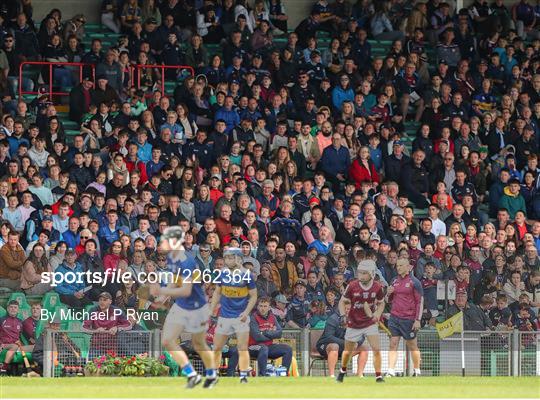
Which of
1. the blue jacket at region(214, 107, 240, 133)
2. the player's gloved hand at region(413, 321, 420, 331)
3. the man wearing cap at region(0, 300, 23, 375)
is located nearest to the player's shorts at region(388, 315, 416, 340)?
the player's gloved hand at region(413, 321, 420, 331)

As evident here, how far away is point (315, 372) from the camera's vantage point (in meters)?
23.9

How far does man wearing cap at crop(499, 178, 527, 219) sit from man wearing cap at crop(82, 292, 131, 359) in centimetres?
896

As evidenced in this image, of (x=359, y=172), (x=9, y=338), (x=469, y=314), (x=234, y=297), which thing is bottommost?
(x=9, y=338)

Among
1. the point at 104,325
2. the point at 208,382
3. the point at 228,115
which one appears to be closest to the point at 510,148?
the point at 228,115

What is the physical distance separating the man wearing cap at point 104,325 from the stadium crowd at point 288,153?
0.16m

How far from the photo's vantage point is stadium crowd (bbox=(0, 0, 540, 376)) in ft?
79.6

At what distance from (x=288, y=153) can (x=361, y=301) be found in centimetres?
589

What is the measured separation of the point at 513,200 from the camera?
29.4 meters

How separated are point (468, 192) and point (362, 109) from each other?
9.59 ft

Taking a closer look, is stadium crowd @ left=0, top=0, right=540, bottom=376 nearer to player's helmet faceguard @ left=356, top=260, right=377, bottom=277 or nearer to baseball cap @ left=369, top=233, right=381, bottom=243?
baseball cap @ left=369, top=233, right=381, bottom=243

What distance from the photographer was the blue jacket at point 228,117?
29188 mm

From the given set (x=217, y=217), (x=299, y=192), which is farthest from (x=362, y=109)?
(x=217, y=217)

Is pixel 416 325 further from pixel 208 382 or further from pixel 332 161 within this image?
pixel 332 161

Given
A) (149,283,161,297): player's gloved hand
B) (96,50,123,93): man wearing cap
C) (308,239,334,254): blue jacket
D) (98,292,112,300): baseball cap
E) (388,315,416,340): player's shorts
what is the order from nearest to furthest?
1. (149,283,161,297): player's gloved hand
2. (98,292,112,300): baseball cap
3. (388,315,416,340): player's shorts
4. (308,239,334,254): blue jacket
5. (96,50,123,93): man wearing cap
